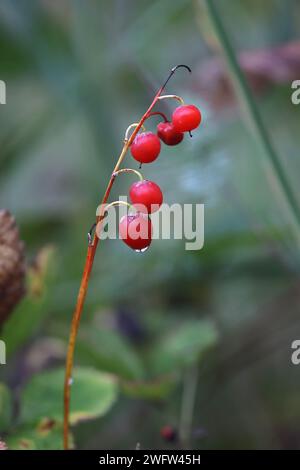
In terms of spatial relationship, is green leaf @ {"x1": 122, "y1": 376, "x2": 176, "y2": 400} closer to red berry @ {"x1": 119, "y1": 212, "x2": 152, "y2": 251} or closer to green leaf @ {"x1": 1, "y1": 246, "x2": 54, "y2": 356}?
green leaf @ {"x1": 1, "y1": 246, "x2": 54, "y2": 356}

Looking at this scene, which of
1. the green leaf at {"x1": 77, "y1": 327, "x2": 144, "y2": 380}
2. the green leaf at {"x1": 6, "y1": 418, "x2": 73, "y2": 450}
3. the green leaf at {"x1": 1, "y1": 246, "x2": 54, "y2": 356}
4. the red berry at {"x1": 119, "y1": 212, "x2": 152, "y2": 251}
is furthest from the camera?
the green leaf at {"x1": 77, "y1": 327, "x2": 144, "y2": 380}

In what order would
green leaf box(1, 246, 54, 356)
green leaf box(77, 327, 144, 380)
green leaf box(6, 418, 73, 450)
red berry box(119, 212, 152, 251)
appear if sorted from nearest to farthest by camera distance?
red berry box(119, 212, 152, 251) → green leaf box(6, 418, 73, 450) → green leaf box(1, 246, 54, 356) → green leaf box(77, 327, 144, 380)

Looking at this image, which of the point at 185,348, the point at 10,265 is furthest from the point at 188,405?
the point at 10,265

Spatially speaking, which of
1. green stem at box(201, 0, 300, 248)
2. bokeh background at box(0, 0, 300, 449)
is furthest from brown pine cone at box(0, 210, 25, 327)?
green stem at box(201, 0, 300, 248)

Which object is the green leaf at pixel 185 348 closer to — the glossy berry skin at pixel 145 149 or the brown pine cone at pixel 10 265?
the brown pine cone at pixel 10 265

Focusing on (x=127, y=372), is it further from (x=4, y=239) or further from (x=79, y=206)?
(x=79, y=206)

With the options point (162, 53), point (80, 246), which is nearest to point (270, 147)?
point (80, 246)

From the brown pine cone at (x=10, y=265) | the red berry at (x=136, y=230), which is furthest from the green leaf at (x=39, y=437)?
the red berry at (x=136, y=230)
